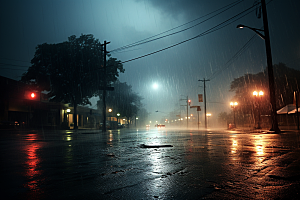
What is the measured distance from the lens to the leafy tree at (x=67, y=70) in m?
39.3

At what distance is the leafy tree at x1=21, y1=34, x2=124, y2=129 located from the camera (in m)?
39.3

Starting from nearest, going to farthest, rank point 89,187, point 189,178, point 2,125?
point 89,187
point 189,178
point 2,125

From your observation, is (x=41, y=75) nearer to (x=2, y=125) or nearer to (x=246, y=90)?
(x=2, y=125)

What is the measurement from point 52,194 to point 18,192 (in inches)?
23.2

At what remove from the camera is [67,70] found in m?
39.4

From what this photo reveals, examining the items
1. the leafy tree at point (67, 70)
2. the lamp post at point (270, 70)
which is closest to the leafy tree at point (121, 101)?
the leafy tree at point (67, 70)

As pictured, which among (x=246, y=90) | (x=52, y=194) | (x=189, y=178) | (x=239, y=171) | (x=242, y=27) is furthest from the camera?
(x=246, y=90)

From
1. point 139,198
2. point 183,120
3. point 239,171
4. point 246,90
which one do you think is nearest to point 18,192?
point 139,198

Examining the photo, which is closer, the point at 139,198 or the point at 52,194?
the point at 139,198

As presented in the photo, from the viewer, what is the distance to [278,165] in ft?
18.9

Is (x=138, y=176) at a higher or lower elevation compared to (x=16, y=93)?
lower

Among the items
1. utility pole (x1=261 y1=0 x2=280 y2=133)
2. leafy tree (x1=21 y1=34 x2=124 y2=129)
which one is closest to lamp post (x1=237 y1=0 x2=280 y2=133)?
utility pole (x1=261 y1=0 x2=280 y2=133)

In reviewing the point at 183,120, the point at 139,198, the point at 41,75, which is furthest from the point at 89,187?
the point at 183,120

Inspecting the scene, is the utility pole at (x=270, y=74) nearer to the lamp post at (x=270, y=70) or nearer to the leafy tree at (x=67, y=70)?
the lamp post at (x=270, y=70)
